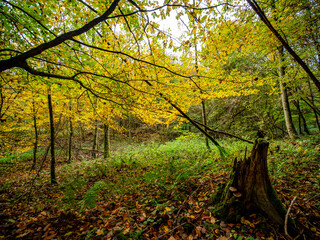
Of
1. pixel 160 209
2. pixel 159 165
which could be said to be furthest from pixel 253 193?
pixel 159 165

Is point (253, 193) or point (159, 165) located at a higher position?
point (253, 193)

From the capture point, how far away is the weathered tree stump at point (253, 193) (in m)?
2.14

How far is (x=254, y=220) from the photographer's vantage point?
212 cm

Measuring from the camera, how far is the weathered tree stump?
7.02 ft

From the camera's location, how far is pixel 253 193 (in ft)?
7.41

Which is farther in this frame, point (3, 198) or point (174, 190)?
point (3, 198)

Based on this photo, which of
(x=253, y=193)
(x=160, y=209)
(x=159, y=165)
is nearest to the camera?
(x=253, y=193)

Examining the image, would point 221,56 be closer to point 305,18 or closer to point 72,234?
point 305,18

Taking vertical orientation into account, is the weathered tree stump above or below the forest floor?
above

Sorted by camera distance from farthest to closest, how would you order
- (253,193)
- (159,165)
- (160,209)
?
(159,165), (160,209), (253,193)

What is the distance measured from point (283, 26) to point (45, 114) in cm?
1283

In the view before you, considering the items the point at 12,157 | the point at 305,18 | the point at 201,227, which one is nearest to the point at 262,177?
the point at 201,227

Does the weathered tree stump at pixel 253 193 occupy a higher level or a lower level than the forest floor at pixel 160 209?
higher

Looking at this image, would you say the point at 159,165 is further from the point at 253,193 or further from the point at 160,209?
the point at 253,193
